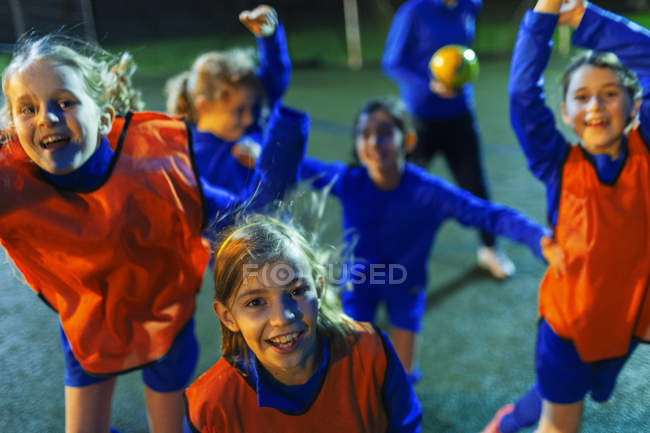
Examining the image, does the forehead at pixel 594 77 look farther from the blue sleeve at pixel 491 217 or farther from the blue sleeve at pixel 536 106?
the blue sleeve at pixel 491 217

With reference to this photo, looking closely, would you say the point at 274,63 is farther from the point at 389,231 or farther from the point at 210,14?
the point at 210,14

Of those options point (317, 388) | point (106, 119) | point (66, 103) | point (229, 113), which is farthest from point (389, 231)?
point (66, 103)

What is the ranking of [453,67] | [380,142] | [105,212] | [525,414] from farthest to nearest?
[453,67], [380,142], [525,414], [105,212]

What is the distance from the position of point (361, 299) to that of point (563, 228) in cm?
85

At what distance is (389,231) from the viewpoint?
2248 mm

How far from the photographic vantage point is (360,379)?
136 centimetres

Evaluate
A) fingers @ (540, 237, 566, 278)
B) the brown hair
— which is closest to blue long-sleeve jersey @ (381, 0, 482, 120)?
the brown hair

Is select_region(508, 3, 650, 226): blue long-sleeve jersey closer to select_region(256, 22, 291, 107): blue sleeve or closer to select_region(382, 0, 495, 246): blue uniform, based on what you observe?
select_region(256, 22, 291, 107): blue sleeve

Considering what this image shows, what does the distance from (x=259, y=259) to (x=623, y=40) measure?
3.48 feet

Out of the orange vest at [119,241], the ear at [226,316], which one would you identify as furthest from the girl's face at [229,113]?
the ear at [226,316]

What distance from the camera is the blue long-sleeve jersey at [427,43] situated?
10.8 feet

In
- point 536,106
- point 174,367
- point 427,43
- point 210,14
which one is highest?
point 536,106

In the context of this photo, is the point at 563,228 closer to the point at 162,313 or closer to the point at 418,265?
the point at 418,265

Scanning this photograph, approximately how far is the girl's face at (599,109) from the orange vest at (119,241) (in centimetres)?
101
